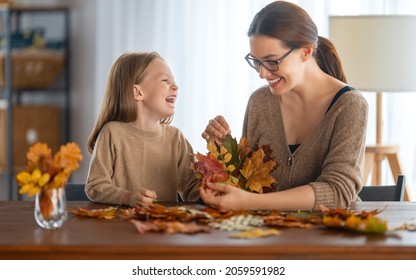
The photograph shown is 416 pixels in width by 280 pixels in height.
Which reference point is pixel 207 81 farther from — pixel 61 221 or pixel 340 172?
pixel 61 221

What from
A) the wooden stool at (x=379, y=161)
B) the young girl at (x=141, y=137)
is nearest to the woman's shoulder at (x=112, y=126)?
the young girl at (x=141, y=137)

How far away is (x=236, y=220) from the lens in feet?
6.19

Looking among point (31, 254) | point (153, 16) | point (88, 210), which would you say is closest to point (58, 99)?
Answer: point (153, 16)

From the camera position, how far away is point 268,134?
2.65 m

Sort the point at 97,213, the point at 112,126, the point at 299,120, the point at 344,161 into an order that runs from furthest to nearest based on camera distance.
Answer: the point at 299,120
the point at 112,126
the point at 344,161
the point at 97,213

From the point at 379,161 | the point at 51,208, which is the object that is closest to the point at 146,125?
the point at 51,208

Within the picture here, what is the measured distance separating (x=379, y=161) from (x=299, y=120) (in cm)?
142

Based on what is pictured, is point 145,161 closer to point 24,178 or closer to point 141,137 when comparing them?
point 141,137

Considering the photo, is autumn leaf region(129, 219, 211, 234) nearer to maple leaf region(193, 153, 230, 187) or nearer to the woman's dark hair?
maple leaf region(193, 153, 230, 187)

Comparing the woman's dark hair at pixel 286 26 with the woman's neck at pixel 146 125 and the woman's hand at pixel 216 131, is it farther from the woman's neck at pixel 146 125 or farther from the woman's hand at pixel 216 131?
the woman's neck at pixel 146 125

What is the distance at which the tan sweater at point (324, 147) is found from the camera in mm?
2205

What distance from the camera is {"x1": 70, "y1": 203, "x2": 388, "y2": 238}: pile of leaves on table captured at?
69.8 inches

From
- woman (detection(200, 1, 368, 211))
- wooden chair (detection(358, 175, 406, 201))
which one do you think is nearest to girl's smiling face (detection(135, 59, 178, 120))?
woman (detection(200, 1, 368, 211))

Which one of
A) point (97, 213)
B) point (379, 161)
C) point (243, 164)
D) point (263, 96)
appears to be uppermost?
point (263, 96)
